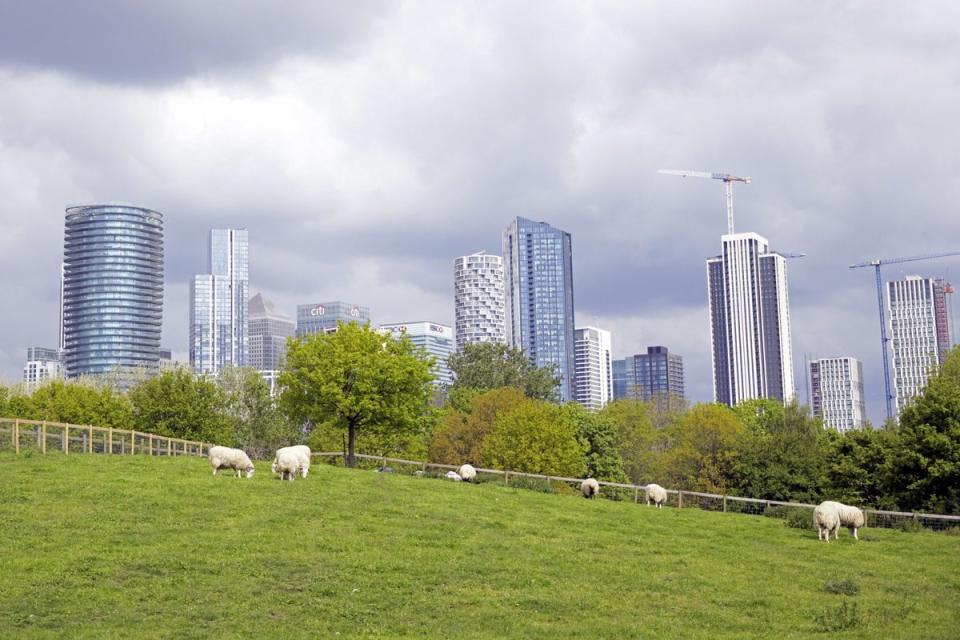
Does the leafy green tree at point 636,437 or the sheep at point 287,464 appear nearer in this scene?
the sheep at point 287,464

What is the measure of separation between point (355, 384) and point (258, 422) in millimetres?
46540

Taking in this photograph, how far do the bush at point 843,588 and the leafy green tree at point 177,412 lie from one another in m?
66.7

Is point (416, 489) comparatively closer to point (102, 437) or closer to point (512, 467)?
point (102, 437)

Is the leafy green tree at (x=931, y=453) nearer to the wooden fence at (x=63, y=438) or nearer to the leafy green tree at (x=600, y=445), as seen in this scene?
the leafy green tree at (x=600, y=445)

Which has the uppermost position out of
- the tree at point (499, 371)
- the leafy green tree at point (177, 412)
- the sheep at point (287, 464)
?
the tree at point (499, 371)

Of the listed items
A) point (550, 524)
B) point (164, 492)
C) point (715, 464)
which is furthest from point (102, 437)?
point (715, 464)

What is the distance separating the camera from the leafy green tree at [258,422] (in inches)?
4483

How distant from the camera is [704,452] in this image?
309ft

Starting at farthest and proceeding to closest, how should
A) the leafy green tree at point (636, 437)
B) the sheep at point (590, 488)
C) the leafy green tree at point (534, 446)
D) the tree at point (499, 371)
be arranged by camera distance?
the tree at point (499, 371)
the leafy green tree at point (636, 437)
the leafy green tree at point (534, 446)
the sheep at point (590, 488)

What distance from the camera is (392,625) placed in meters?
24.7

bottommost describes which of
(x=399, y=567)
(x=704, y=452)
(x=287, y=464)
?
(x=399, y=567)

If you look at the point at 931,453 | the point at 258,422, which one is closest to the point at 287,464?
the point at 931,453

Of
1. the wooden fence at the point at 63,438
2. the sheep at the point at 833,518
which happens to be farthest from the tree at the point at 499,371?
the sheep at the point at 833,518

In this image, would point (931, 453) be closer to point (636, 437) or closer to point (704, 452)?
point (704, 452)
